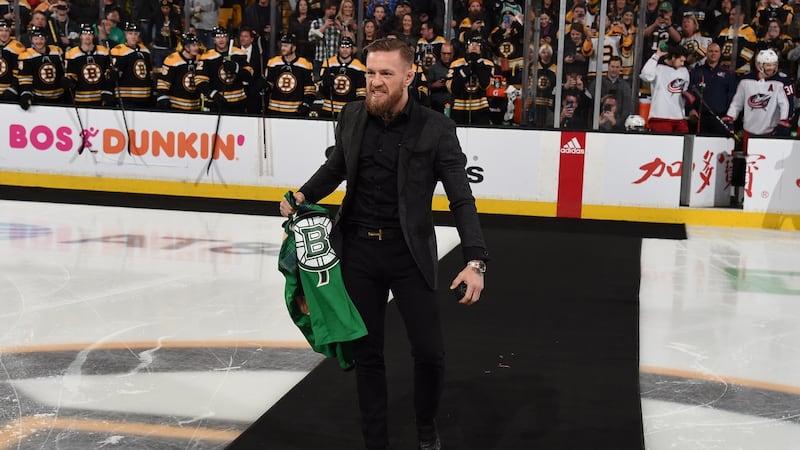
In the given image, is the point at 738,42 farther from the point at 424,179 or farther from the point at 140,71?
the point at 424,179

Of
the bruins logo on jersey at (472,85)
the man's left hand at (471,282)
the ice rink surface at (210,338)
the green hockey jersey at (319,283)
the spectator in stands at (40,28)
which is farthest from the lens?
the spectator in stands at (40,28)

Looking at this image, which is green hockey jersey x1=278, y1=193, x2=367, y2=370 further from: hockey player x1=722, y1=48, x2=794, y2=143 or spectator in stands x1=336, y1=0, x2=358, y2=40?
spectator in stands x1=336, y1=0, x2=358, y2=40

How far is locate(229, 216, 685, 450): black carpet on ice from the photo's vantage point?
468 centimetres

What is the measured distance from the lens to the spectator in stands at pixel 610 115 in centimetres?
1227

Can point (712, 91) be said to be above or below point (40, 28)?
below

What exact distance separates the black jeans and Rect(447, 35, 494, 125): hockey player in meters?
8.43

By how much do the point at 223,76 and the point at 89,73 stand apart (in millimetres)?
1669

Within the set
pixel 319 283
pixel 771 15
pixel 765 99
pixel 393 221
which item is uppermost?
pixel 771 15

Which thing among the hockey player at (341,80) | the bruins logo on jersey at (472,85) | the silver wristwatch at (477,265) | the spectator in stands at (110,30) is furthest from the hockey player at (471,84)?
the silver wristwatch at (477,265)

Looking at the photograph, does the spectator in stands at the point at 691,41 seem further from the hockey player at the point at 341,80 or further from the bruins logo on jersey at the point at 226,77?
the bruins logo on jersey at the point at 226,77

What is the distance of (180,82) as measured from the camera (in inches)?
506

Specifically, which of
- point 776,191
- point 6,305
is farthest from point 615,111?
point 6,305

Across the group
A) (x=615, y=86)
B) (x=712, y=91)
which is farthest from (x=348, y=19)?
(x=712, y=91)

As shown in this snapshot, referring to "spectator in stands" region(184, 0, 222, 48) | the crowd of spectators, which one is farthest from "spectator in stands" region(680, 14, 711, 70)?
"spectator in stands" region(184, 0, 222, 48)
